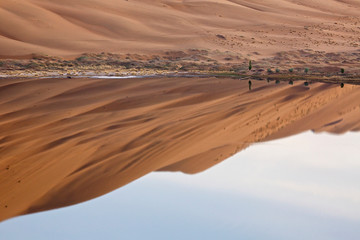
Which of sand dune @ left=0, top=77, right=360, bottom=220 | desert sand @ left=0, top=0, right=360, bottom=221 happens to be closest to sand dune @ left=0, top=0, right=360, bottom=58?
desert sand @ left=0, top=0, right=360, bottom=221

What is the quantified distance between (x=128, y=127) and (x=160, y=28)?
3333 centimetres

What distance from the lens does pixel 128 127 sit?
45.0 ft

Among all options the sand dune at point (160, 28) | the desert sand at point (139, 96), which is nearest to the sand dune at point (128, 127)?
the desert sand at point (139, 96)

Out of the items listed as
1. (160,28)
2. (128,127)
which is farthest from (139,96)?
(160,28)

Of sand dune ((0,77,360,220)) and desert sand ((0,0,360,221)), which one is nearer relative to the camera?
sand dune ((0,77,360,220))

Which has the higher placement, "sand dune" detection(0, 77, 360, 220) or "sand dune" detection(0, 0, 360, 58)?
"sand dune" detection(0, 77, 360, 220)

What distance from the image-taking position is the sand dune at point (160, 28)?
39656mm

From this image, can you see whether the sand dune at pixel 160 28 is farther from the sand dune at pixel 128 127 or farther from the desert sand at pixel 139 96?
the sand dune at pixel 128 127

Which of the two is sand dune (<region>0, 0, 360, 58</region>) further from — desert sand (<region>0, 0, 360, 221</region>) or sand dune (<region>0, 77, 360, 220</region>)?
sand dune (<region>0, 77, 360, 220</region>)

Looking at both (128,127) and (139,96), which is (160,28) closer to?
(139,96)

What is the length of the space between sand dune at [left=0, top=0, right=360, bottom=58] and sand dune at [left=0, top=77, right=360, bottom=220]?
1596 centimetres

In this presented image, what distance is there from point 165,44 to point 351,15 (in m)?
25.5

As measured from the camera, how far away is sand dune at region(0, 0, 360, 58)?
39656 millimetres

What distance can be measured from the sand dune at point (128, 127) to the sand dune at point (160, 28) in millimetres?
15963
